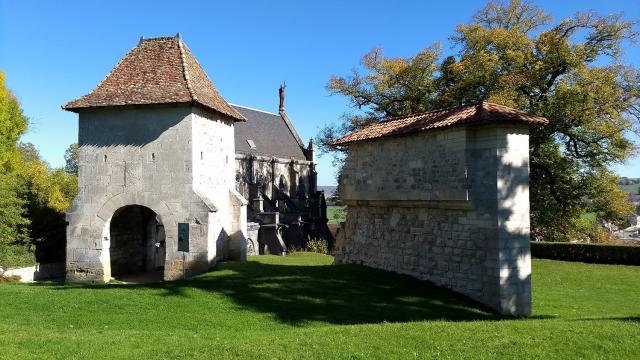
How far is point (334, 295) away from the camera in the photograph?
12.4m

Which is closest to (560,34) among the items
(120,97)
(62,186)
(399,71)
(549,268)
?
(399,71)

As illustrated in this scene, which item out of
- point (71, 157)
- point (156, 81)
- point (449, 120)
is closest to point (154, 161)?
point (156, 81)

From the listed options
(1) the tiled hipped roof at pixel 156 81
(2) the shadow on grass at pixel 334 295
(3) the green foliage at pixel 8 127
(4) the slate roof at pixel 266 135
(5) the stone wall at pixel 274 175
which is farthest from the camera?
(4) the slate roof at pixel 266 135

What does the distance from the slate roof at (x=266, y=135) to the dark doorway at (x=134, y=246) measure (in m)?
18.9

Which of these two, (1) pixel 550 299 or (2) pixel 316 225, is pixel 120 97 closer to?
(1) pixel 550 299

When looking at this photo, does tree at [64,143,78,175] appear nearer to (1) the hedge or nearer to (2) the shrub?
(2) the shrub

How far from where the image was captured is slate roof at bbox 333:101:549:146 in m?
12.3

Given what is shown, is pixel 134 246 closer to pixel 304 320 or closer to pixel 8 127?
pixel 304 320

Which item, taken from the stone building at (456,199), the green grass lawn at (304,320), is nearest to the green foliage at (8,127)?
the green grass lawn at (304,320)

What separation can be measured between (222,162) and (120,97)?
3.98 m

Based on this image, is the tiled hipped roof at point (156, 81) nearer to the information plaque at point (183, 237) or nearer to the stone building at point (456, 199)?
the information plaque at point (183, 237)

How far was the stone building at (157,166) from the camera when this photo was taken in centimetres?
1555

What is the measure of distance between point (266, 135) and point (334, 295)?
32563mm

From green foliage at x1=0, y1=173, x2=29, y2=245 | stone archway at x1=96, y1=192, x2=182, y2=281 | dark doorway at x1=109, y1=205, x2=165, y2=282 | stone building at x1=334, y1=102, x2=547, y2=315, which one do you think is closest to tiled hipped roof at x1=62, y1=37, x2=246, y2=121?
stone archway at x1=96, y1=192, x2=182, y2=281
